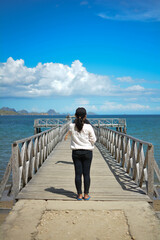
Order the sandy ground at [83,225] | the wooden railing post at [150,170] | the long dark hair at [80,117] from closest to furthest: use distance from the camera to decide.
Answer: the sandy ground at [83,225], the long dark hair at [80,117], the wooden railing post at [150,170]

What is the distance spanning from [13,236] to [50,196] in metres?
1.53

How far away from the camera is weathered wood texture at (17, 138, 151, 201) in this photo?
15.3 ft

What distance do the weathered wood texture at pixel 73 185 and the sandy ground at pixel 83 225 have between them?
73 cm

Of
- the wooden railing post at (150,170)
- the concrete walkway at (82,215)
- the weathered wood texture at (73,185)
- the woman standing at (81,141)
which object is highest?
the woman standing at (81,141)

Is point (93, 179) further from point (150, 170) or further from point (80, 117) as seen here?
point (80, 117)

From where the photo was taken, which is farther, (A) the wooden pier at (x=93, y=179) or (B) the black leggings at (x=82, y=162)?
(A) the wooden pier at (x=93, y=179)

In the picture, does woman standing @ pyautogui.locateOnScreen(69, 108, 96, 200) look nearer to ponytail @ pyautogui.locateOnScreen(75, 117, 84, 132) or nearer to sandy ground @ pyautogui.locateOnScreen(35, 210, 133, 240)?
ponytail @ pyautogui.locateOnScreen(75, 117, 84, 132)

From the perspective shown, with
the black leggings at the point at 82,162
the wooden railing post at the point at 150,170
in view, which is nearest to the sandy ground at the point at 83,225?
the black leggings at the point at 82,162

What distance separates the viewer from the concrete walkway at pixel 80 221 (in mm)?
3154

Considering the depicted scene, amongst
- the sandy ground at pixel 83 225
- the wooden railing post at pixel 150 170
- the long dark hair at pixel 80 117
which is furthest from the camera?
the wooden railing post at pixel 150 170

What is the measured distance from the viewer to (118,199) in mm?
4492

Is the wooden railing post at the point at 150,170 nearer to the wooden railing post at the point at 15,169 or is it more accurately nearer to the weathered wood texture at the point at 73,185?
the weathered wood texture at the point at 73,185

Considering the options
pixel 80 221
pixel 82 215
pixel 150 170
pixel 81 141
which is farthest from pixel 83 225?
pixel 150 170

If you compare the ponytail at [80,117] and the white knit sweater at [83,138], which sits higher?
the ponytail at [80,117]
